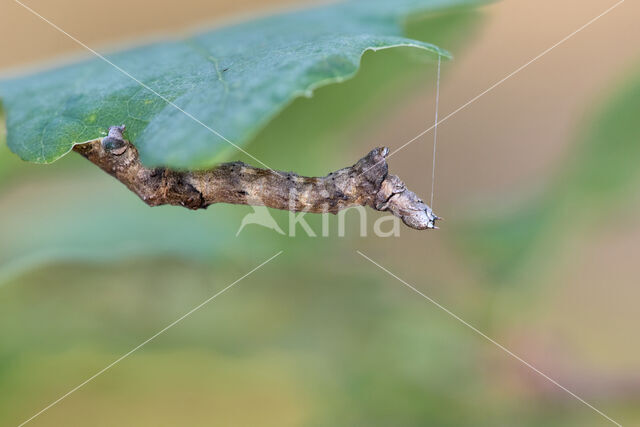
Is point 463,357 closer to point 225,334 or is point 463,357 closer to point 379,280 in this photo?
point 379,280

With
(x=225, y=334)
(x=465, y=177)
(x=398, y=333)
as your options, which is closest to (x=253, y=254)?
(x=225, y=334)

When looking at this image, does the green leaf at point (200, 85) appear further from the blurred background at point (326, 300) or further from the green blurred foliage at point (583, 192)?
the green blurred foliage at point (583, 192)

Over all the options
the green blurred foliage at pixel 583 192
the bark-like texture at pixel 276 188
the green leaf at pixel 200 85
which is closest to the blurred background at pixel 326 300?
the green blurred foliage at pixel 583 192

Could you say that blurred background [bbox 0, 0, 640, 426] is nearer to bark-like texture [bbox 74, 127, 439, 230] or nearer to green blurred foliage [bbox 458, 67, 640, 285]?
green blurred foliage [bbox 458, 67, 640, 285]

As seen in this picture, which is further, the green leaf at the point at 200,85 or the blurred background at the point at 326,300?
the blurred background at the point at 326,300

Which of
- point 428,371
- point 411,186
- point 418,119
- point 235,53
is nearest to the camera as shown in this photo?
point 235,53
